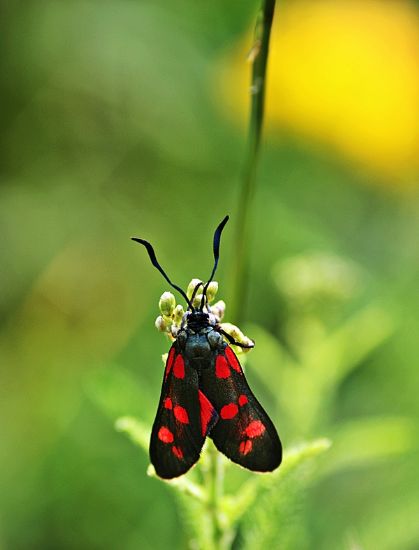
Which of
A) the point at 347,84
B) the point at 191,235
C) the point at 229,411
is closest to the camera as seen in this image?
the point at 229,411

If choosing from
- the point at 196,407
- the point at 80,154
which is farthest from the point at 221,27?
the point at 196,407

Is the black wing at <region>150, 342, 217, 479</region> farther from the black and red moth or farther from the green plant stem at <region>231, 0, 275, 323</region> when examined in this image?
the green plant stem at <region>231, 0, 275, 323</region>

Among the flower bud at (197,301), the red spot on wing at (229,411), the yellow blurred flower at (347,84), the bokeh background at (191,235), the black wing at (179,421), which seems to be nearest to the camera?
the black wing at (179,421)

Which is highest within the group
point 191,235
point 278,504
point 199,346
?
point 199,346

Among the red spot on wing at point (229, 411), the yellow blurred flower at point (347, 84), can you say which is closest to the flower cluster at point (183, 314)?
the red spot on wing at point (229, 411)

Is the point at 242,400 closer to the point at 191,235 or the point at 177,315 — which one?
the point at 177,315

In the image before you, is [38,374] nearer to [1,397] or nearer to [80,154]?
[1,397]

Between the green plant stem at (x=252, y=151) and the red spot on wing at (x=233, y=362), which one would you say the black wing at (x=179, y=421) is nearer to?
the red spot on wing at (x=233, y=362)

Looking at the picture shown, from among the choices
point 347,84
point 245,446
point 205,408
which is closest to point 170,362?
point 205,408
